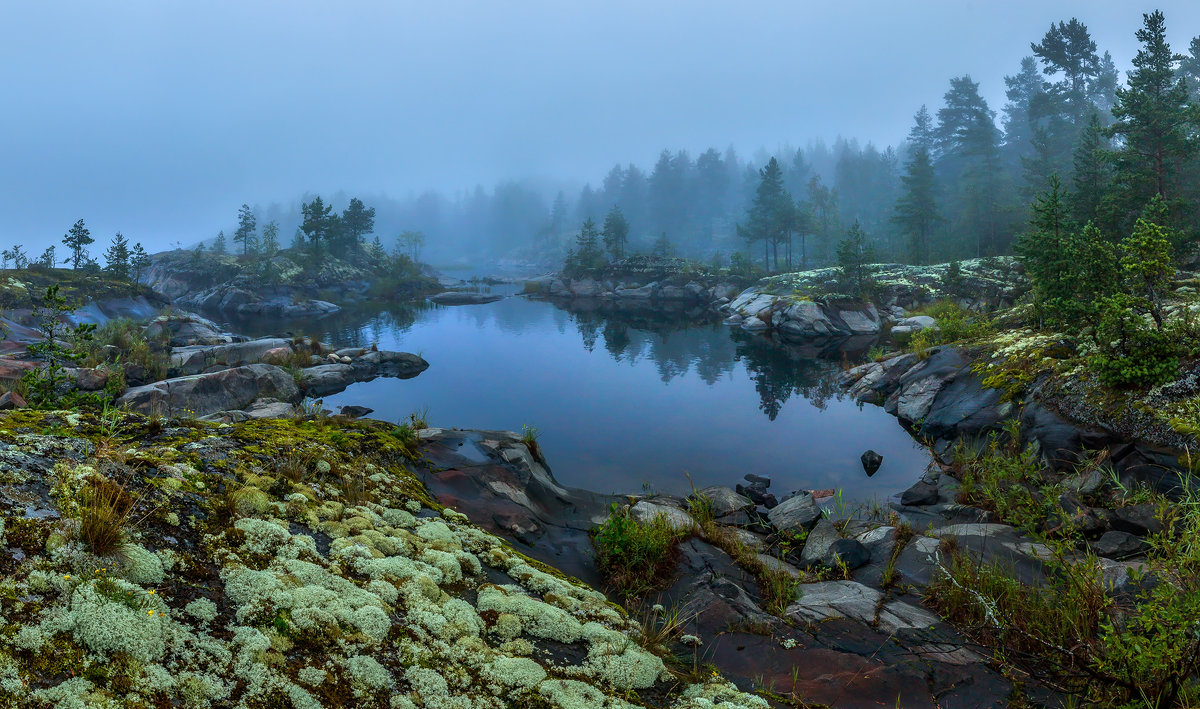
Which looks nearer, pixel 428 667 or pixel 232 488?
pixel 428 667

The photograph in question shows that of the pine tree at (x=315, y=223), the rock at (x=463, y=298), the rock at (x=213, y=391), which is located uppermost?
the pine tree at (x=315, y=223)

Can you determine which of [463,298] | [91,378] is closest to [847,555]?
[91,378]

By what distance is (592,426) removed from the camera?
2086 cm

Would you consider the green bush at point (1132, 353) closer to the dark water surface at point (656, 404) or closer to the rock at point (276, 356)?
the dark water surface at point (656, 404)

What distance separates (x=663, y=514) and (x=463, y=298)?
6444 centimetres

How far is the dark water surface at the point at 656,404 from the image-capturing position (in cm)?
1662

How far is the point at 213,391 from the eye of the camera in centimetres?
2002

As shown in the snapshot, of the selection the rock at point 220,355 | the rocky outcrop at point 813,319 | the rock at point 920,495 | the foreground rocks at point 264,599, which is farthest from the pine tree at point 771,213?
the foreground rocks at point 264,599

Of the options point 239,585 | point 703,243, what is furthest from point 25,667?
point 703,243

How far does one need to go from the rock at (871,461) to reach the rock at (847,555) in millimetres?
7142

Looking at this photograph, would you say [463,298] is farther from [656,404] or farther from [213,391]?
[656,404]

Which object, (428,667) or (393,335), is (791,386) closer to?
(428,667)

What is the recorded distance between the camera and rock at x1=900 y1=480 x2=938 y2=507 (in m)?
13.0

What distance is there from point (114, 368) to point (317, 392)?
6977 mm
